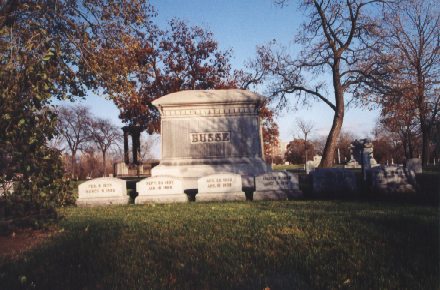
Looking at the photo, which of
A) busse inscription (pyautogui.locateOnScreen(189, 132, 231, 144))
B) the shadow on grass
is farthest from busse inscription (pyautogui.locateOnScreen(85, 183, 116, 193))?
the shadow on grass

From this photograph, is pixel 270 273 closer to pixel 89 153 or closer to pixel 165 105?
pixel 165 105

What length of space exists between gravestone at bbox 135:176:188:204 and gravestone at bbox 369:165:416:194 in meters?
6.17

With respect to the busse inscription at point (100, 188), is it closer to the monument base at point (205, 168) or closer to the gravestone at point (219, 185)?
the monument base at point (205, 168)

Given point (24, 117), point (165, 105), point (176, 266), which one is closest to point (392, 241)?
point (176, 266)

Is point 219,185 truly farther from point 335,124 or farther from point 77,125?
point 77,125

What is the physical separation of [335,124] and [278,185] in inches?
432

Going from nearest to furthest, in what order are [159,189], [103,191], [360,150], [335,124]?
[159,189] < [103,191] < [335,124] < [360,150]

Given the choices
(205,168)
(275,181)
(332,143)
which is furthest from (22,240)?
(332,143)

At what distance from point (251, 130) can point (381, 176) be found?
5.32m

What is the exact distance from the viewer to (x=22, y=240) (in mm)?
5730

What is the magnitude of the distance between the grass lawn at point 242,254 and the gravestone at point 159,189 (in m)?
3.97

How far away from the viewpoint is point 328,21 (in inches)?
806

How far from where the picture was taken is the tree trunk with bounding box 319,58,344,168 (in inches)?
781

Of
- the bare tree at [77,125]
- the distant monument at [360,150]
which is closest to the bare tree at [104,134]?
the bare tree at [77,125]
